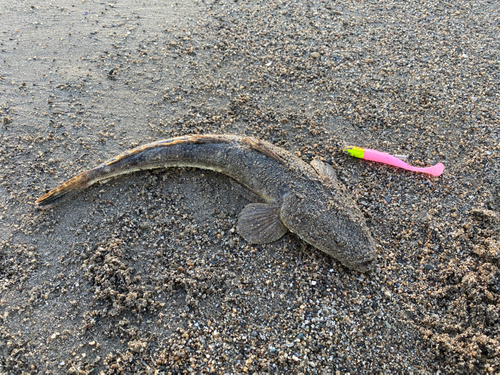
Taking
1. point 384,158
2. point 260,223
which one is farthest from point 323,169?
point 260,223

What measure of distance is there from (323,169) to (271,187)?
2.20ft

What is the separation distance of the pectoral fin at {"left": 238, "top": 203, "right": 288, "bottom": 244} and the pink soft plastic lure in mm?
1240

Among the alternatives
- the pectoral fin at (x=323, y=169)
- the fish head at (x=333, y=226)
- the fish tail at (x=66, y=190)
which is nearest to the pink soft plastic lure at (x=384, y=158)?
the pectoral fin at (x=323, y=169)

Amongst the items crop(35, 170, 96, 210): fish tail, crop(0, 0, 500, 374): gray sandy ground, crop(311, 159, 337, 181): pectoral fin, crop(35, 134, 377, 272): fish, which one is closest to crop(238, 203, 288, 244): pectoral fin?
crop(35, 134, 377, 272): fish

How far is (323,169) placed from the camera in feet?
12.9

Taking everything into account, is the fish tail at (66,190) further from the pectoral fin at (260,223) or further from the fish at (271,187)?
the pectoral fin at (260,223)

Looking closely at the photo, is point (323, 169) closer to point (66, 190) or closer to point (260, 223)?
point (260, 223)

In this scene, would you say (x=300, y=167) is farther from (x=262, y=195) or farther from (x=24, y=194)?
(x=24, y=194)

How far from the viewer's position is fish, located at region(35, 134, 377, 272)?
3410mm

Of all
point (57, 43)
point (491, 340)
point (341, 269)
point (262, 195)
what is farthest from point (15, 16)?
point (491, 340)

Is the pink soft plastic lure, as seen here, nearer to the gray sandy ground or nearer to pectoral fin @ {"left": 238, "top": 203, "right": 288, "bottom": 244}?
the gray sandy ground

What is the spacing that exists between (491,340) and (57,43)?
20.8ft

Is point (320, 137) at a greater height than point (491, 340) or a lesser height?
greater

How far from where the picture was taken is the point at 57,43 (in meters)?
5.14
